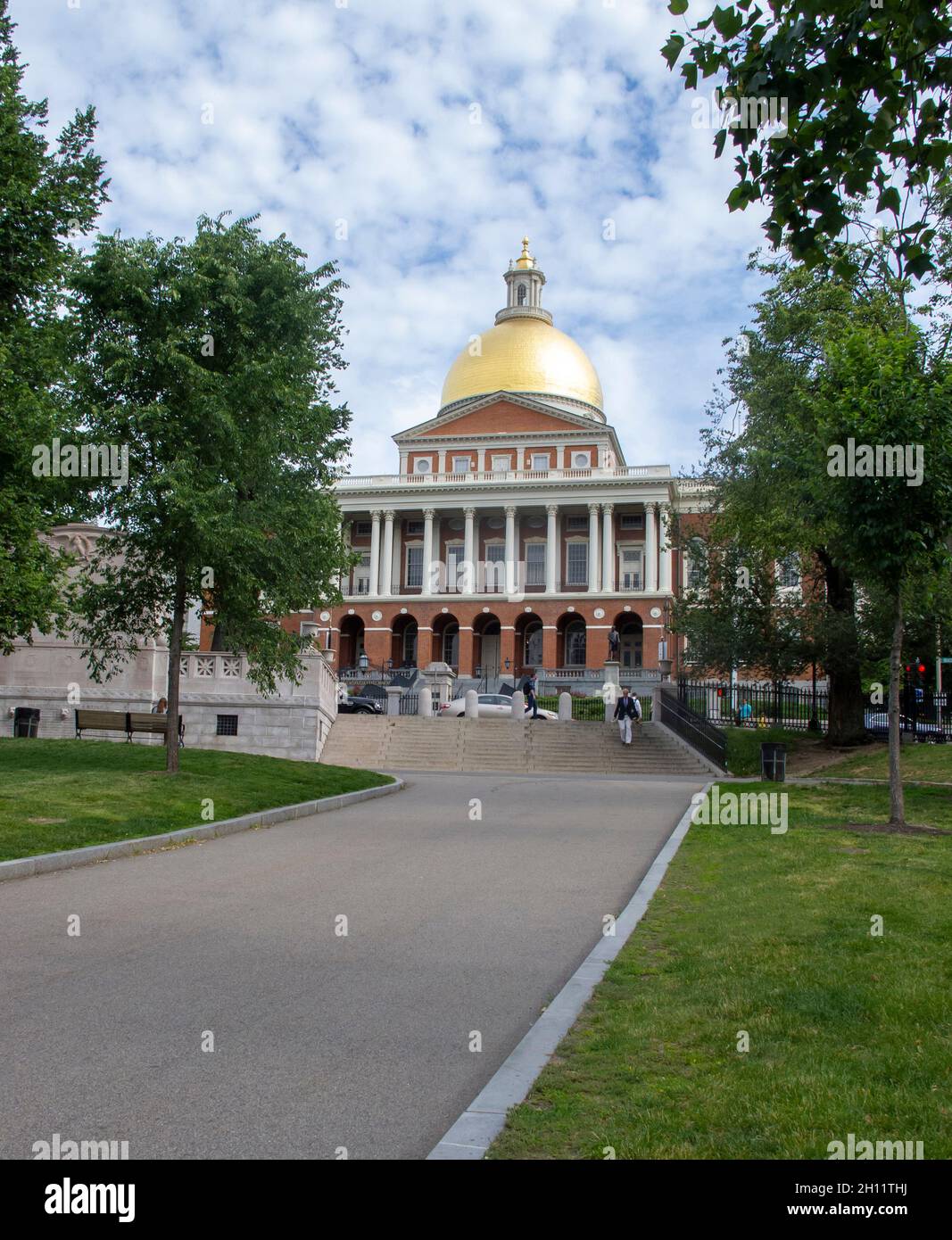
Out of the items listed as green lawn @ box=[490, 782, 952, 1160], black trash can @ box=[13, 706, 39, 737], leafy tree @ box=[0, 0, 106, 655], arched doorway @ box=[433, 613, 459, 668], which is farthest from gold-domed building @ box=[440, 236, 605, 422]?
green lawn @ box=[490, 782, 952, 1160]

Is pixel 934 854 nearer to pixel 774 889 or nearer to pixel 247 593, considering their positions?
pixel 774 889

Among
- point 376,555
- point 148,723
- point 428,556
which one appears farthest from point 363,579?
point 148,723

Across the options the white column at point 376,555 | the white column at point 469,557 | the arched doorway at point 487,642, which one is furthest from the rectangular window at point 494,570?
the white column at point 376,555

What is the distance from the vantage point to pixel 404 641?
78.5m

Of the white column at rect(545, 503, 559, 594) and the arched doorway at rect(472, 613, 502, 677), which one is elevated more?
the white column at rect(545, 503, 559, 594)

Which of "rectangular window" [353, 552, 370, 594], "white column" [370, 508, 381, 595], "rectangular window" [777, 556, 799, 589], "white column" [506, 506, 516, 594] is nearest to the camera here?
"rectangular window" [777, 556, 799, 589]

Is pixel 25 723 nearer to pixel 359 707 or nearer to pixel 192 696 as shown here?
pixel 192 696

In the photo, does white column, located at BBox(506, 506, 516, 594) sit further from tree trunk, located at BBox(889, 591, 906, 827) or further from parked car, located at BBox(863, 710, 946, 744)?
tree trunk, located at BBox(889, 591, 906, 827)

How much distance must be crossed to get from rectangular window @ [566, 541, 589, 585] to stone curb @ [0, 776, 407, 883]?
57570 millimetres

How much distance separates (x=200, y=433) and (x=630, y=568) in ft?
197

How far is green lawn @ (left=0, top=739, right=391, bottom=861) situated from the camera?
12578 millimetres

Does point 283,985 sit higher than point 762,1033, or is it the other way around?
point 762,1033

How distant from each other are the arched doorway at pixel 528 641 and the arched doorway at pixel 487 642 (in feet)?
5.24
